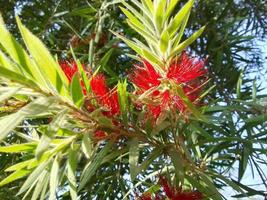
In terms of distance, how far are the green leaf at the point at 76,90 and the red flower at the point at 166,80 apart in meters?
0.14

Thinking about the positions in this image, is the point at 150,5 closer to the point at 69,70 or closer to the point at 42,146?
the point at 69,70

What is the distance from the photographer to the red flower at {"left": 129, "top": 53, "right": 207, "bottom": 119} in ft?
3.00

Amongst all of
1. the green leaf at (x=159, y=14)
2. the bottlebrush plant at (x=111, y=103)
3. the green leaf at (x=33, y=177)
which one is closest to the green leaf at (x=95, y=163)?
the bottlebrush plant at (x=111, y=103)

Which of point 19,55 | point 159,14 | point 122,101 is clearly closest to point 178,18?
point 159,14

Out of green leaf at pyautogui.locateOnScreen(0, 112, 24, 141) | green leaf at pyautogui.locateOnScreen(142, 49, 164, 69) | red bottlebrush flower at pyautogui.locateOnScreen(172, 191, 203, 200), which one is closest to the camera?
green leaf at pyautogui.locateOnScreen(0, 112, 24, 141)

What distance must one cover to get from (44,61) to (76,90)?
0.06m

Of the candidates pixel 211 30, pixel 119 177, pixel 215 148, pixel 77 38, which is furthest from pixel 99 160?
pixel 211 30

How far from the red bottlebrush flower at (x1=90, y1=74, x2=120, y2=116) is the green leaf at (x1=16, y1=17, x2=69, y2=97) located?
11 cm

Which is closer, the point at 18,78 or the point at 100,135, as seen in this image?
the point at 18,78

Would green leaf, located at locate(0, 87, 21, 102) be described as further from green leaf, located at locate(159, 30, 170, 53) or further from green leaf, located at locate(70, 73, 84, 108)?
green leaf, located at locate(159, 30, 170, 53)

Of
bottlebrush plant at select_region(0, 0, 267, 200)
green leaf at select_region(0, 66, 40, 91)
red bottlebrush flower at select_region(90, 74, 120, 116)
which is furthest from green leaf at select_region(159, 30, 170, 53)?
green leaf at select_region(0, 66, 40, 91)

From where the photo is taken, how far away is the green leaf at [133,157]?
35.4 inches

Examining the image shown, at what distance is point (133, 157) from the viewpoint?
0.92m

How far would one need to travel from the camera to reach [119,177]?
59.7 inches
